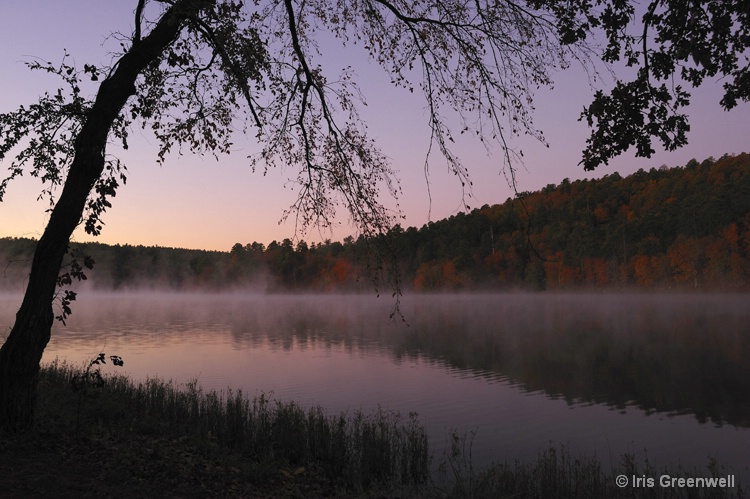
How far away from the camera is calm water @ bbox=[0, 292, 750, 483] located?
14.7 metres

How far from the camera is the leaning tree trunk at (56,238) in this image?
25.4 ft

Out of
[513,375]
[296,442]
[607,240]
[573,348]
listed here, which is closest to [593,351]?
[573,348]

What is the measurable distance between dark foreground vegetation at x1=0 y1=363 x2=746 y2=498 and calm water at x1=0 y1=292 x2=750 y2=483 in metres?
2.79

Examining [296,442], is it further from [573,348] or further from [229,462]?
[573,348]

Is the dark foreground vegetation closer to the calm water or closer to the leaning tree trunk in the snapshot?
the leaning tree trunk

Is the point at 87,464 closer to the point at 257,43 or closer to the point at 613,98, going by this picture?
the point at 257,43

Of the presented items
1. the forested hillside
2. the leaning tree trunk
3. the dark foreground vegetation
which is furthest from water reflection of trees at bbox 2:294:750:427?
the forested hillside

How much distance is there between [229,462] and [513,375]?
18324mm

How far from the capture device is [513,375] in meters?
24.7

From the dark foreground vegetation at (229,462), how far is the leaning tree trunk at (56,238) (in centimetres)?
62

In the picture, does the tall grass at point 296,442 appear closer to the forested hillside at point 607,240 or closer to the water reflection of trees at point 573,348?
the water reflection of trees at point 573,348

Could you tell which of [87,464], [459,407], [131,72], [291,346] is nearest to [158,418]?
[87,464]

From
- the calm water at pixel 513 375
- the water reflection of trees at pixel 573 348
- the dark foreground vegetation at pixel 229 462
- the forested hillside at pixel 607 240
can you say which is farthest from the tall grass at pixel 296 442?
the forested hillside at pixel 607 240

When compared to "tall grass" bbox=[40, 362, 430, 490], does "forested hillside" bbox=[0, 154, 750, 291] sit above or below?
above
